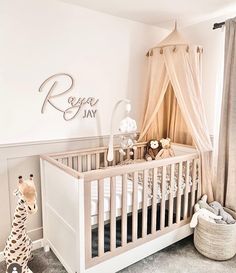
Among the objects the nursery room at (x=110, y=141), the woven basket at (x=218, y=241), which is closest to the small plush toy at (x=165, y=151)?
the nursery room at (x=110, y=141)

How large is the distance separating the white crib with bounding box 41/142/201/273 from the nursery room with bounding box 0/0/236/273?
0.01 meters

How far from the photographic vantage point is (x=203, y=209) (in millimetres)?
2387

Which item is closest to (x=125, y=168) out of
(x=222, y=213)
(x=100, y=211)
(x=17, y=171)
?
(x=100, y=211)

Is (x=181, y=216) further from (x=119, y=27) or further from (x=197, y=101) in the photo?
(x=119, y=27)

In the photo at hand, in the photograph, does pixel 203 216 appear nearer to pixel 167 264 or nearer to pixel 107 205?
pixel 167 264

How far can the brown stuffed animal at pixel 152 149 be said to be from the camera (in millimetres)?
2900

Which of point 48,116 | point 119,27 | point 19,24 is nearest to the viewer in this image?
point 19,24

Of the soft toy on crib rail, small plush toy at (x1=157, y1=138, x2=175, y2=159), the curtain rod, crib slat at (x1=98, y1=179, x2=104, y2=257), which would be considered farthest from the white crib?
the curtain rod

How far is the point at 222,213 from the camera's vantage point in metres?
2.37

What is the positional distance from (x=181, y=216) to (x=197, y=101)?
3.92 ft

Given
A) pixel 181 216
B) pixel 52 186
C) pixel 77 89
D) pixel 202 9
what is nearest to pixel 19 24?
pixel 77 89

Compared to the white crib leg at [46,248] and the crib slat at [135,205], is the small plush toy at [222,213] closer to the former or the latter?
the crib slat at [135,205]

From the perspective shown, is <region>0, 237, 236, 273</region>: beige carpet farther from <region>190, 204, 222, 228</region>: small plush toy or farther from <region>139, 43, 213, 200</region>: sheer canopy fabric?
<region>139, 43, 213, 200</region>: sheer canopy fabric

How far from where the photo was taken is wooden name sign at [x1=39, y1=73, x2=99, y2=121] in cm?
230
